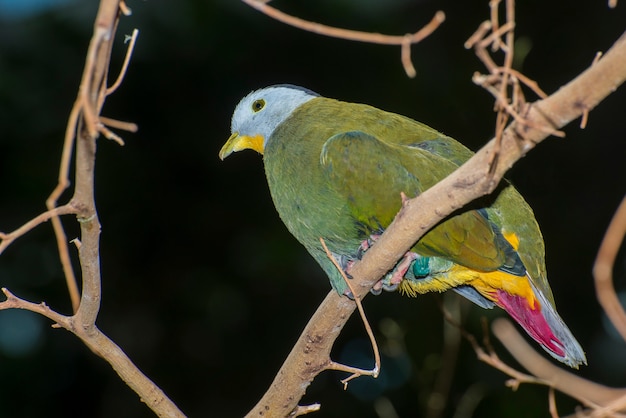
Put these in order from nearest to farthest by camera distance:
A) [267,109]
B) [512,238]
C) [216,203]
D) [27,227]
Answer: [27,227] < [512,238] < [267,109] < [216,203]

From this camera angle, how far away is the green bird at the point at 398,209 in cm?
258

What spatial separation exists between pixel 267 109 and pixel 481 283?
3.68 ft

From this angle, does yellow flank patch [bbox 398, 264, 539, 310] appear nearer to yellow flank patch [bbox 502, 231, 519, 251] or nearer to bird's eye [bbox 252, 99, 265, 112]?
yellow flank patch [bbox 502, 231, 519, 251]

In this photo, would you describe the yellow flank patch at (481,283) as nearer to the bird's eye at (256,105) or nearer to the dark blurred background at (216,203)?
the bird's eye at (256,105)

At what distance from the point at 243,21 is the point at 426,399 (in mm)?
3109

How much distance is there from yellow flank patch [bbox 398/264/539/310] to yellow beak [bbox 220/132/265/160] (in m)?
0.85

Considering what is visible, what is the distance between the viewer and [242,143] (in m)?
3.30

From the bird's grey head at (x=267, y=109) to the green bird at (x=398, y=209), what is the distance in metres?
0.10

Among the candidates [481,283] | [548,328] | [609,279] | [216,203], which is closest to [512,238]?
[481,283]

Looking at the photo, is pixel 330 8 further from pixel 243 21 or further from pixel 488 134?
pixel 488 134

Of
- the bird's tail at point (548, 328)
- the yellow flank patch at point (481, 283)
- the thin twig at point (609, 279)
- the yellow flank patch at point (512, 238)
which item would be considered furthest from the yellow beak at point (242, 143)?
the thin twig at point (609, 279)

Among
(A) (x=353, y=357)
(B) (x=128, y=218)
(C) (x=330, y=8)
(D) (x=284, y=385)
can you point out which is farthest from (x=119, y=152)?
(D) (x=284, y=385)

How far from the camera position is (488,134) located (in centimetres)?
540

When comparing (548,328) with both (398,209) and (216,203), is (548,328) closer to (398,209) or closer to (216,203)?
(398,209)
